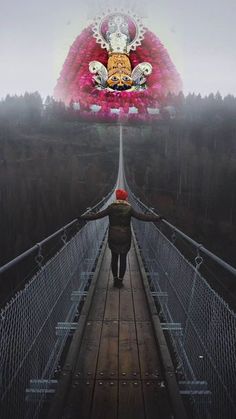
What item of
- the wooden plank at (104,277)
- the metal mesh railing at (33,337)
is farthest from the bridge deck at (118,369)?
the wooden plank at (104,277)

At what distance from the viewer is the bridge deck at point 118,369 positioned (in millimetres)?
2707

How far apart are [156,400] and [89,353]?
0.83 meters

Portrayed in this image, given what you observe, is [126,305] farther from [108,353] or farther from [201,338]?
[201,338]

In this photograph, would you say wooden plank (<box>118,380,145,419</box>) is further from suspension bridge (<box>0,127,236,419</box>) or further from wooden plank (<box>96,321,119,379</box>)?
wooden plank (<box>96,321,119,379</box>)

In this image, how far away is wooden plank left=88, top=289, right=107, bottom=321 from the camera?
4.40m

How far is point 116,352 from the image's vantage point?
351 cm

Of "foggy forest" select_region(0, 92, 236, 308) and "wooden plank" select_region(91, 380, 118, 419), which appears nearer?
"wooden plank" select_region(91, 380, 118, 419)

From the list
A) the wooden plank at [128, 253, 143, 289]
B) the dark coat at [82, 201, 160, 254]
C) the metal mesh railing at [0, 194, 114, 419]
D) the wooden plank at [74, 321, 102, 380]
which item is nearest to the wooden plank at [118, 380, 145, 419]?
the wooden plank at [74, 321, 102, 380]

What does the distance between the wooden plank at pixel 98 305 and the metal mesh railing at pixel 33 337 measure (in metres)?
0.20

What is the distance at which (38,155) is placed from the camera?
9862 centimetres

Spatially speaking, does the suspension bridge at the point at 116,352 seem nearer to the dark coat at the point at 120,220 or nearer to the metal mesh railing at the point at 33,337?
the metal mesh railing at the point at 33,337

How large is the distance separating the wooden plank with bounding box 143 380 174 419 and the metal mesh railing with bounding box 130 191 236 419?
157mm

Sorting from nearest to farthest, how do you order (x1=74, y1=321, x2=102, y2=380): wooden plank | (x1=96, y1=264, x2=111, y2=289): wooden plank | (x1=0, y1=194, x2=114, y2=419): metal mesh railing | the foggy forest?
(x1=0, y1=194, x2=114, y2=419): metal mesh railing, (x1=74, y1=321, x2=102, y2=380): wooden plank, (x1=96, y1=264, x2=111, y2=289): wooden plank, the foggy forest

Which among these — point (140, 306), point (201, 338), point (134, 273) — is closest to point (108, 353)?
point (201, 338)
